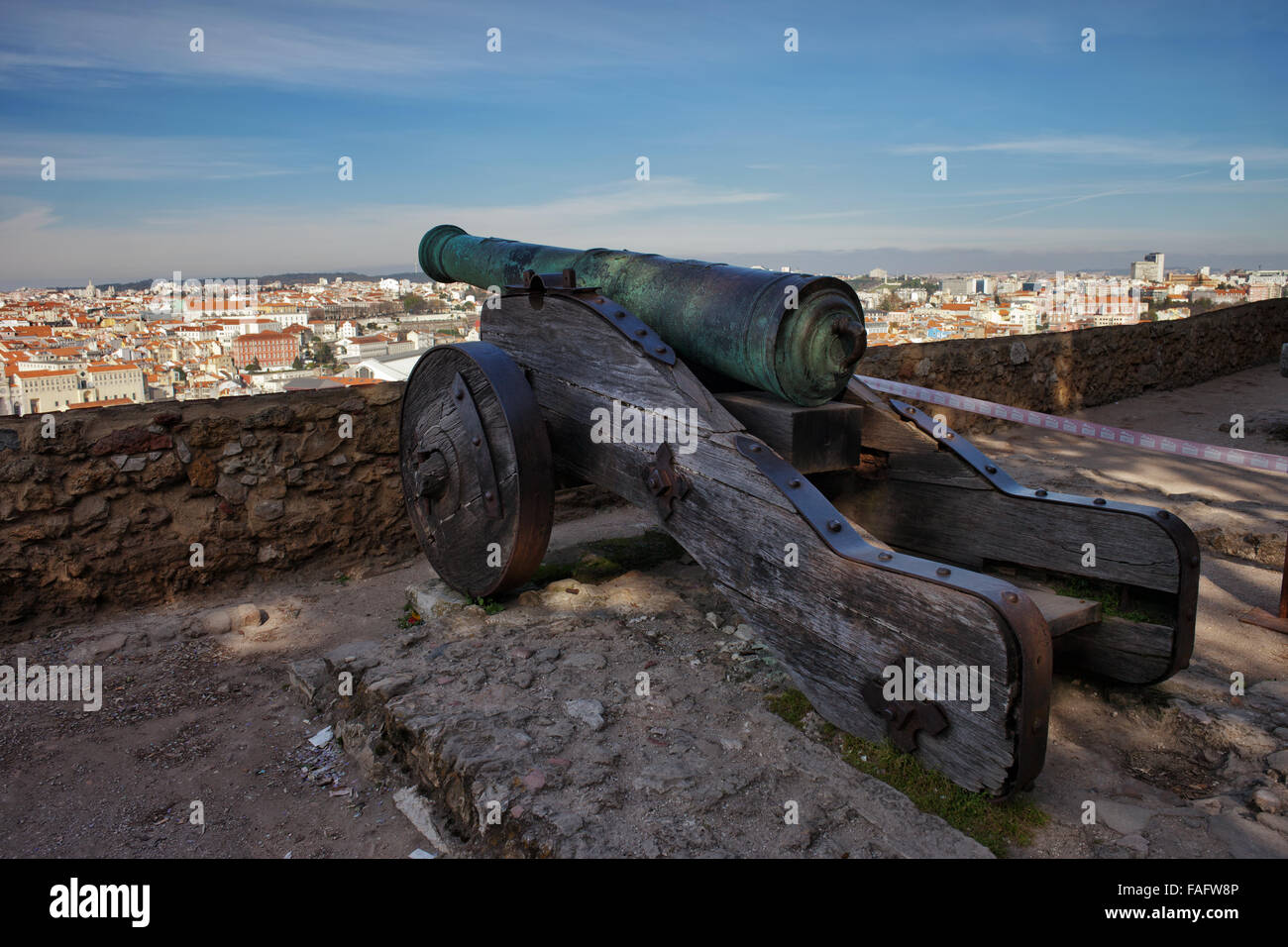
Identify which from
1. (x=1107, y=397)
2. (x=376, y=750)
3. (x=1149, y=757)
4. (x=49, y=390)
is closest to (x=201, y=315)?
(x=49, y=390)

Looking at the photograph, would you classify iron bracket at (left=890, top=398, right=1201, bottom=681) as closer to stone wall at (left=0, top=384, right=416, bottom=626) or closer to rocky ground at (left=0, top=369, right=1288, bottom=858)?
rocky ground at (left=0, top=369, right=1288, bottom=858)

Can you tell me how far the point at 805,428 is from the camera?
114 inches

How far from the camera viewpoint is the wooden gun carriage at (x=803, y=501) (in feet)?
6.95

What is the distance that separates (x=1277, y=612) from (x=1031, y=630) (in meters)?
2.33

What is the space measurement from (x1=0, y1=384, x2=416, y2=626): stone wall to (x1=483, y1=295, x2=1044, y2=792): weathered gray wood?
71.3 inches

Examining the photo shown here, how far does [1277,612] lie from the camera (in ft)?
11.6

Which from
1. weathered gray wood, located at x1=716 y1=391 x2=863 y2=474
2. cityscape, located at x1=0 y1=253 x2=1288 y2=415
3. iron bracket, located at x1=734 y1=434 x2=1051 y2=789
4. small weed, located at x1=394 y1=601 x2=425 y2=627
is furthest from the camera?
cityscape, located at x1=0 y1=253 x2=1288 y2=415

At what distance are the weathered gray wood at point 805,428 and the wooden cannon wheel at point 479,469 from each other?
2.45 feet

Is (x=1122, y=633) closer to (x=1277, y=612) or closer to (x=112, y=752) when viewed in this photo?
(x=1277, y=612)

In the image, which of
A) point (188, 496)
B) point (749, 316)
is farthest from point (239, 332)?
point (749, 316)

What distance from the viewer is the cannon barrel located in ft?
9.05

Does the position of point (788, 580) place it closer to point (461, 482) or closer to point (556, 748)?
point (556, 748)

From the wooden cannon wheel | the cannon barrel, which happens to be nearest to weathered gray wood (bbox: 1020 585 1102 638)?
the cannon barrel

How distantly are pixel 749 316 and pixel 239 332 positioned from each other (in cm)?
439
